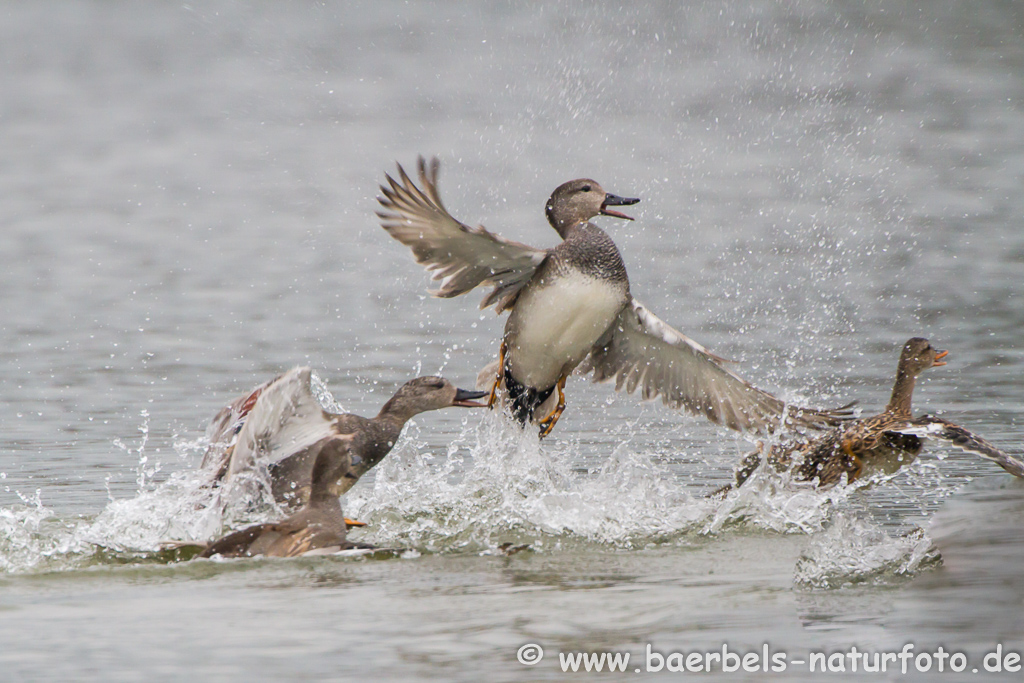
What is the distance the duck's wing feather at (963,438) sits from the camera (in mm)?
6297

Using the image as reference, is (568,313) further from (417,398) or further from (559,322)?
(417,398)

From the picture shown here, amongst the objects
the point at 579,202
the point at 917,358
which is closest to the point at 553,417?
the point at 579,202

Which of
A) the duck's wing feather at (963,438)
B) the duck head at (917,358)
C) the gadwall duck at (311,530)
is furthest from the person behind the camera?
the duck head at (917,358)

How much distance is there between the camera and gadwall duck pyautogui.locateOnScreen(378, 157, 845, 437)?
6.84 metres

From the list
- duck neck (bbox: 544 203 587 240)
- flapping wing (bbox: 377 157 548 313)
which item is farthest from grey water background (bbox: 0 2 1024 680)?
duck neck (bbox: 544 203 587 240)

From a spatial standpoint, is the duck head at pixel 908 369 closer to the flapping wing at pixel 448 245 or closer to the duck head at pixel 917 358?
the duck head at pixel 917 358

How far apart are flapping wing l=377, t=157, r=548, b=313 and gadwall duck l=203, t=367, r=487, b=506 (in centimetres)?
61

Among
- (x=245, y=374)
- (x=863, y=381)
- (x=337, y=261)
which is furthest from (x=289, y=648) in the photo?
(x=337, y=261)

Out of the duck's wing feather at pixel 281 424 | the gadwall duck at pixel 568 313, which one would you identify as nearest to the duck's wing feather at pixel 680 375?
the gadwall duck at pixel 568 313

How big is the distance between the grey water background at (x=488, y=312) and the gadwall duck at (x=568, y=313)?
1.27ft

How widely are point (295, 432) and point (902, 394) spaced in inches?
129

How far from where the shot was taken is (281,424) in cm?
638

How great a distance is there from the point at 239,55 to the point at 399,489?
18552mm

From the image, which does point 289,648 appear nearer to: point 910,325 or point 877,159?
point 910,325
